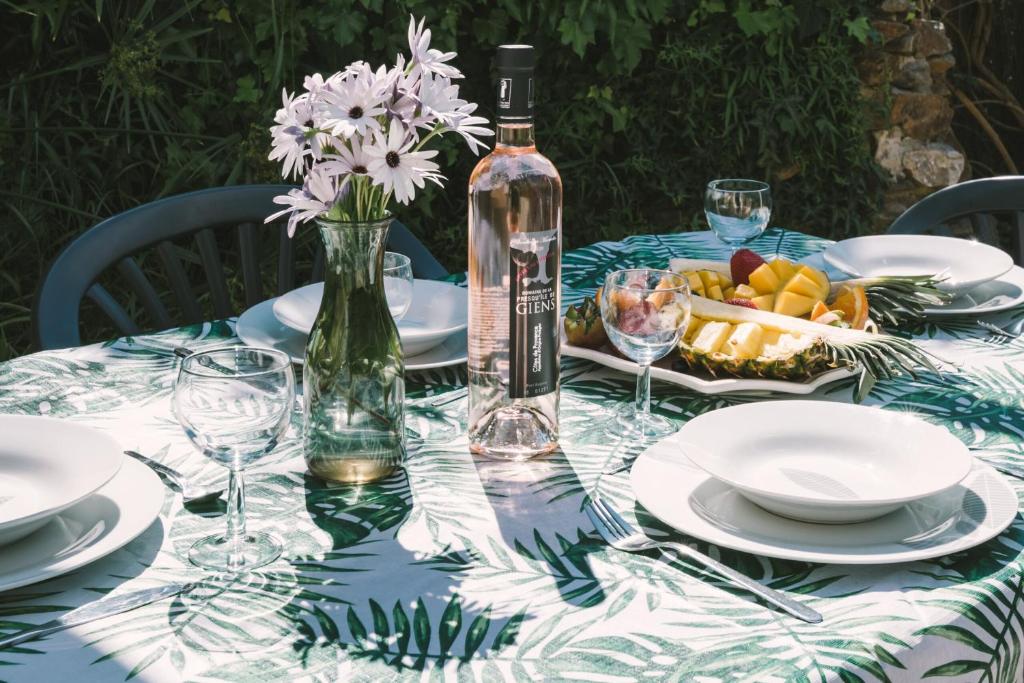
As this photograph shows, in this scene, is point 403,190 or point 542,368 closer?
point 403,190

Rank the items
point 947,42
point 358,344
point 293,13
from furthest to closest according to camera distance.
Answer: point 947,42
point 293,13
point 358,344

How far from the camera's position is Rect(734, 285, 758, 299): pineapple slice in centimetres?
165

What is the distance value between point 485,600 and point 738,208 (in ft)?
3.54

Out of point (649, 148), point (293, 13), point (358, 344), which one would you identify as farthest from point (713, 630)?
point (649, 148)

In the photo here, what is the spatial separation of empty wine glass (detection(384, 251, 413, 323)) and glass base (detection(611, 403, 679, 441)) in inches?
11.6

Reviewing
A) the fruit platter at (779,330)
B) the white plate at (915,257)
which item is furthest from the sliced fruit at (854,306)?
the white plate at (915,257)

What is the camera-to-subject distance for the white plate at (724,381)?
4.54 feet

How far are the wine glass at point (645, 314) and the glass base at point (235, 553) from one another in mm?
437

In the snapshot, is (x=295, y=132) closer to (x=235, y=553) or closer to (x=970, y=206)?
(x=235, y=553)

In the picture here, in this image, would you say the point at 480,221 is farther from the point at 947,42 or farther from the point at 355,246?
the point at 947,42

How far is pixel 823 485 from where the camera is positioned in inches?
44.8

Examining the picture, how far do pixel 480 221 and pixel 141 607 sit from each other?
20.2 inches

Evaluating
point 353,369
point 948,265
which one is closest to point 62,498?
point 353,369

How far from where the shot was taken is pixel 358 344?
1153 mm
